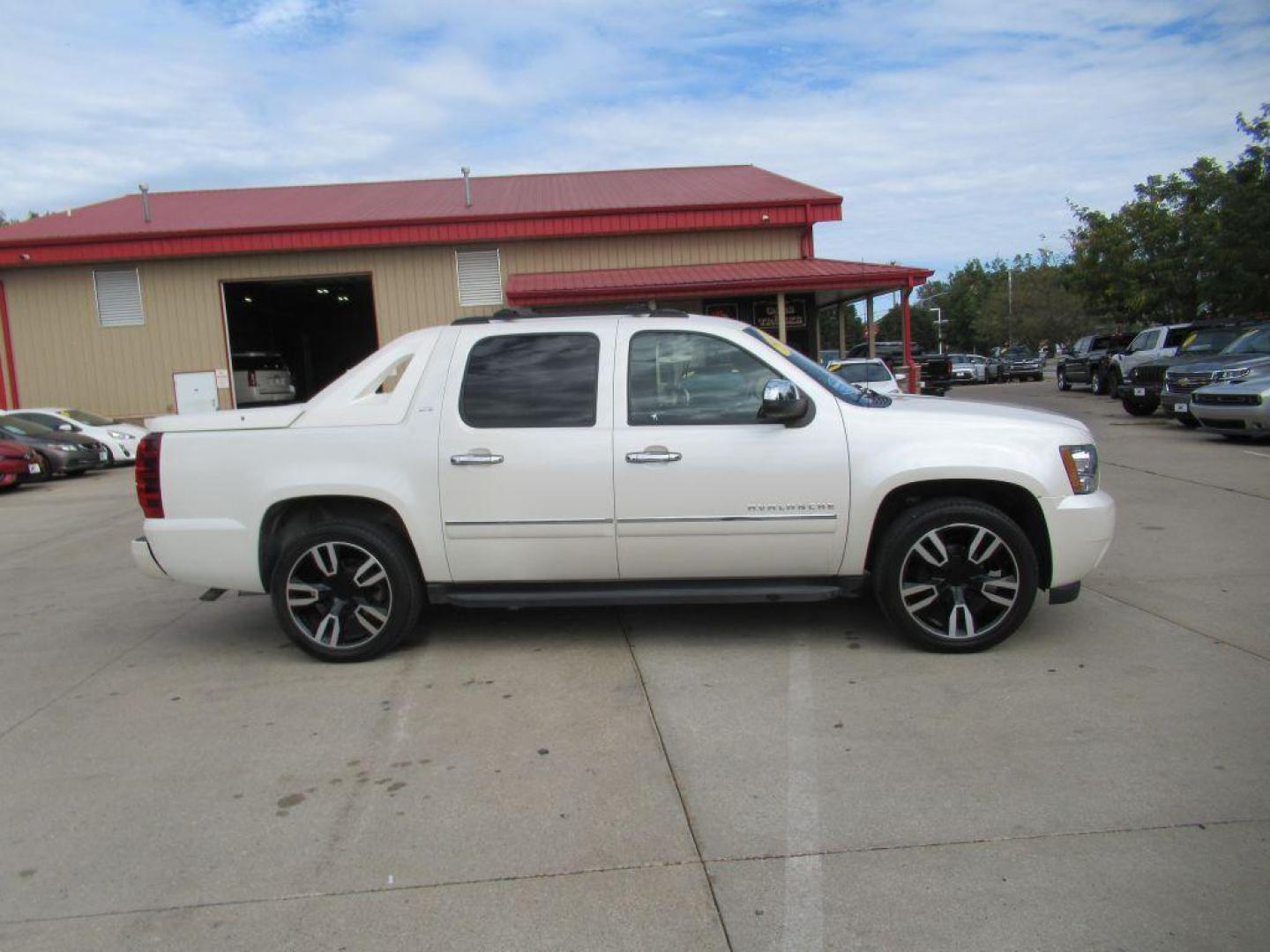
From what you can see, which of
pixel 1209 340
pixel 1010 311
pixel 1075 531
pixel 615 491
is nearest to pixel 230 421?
pixel 615 491

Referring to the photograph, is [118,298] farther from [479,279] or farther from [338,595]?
[338,595]

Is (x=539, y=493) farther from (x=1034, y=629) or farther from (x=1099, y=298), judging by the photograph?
(x=1099, y=298)

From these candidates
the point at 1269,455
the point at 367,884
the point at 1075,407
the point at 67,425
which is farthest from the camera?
the point at 1075,407

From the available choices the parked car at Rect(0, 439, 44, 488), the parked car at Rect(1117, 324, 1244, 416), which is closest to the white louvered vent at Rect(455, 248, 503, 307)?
the parked car at Rect(0, 439, 44, 488)

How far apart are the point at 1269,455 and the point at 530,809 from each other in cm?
1287

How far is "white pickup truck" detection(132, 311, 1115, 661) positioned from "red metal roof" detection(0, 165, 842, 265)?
17911 mm

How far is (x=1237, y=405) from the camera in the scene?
14219 mm

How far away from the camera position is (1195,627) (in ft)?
18.1

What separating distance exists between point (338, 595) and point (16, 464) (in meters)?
13.7

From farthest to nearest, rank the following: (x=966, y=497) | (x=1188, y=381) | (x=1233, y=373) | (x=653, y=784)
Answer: (x=1188, y=381) → (x=1233, y=373) → (x=966, y=497) → (x=653, y=784)

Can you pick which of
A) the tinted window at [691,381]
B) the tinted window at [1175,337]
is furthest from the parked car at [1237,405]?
the tinted window at [691,381]

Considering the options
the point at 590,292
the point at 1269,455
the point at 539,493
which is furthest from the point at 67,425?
the point at 1269,455

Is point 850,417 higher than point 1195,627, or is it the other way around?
point 850,417

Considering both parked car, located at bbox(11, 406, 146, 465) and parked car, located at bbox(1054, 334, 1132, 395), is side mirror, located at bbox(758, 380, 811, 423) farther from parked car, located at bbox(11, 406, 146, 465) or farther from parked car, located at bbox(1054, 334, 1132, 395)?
parked car, located at bbox(1054, 334, 1132, 395)
